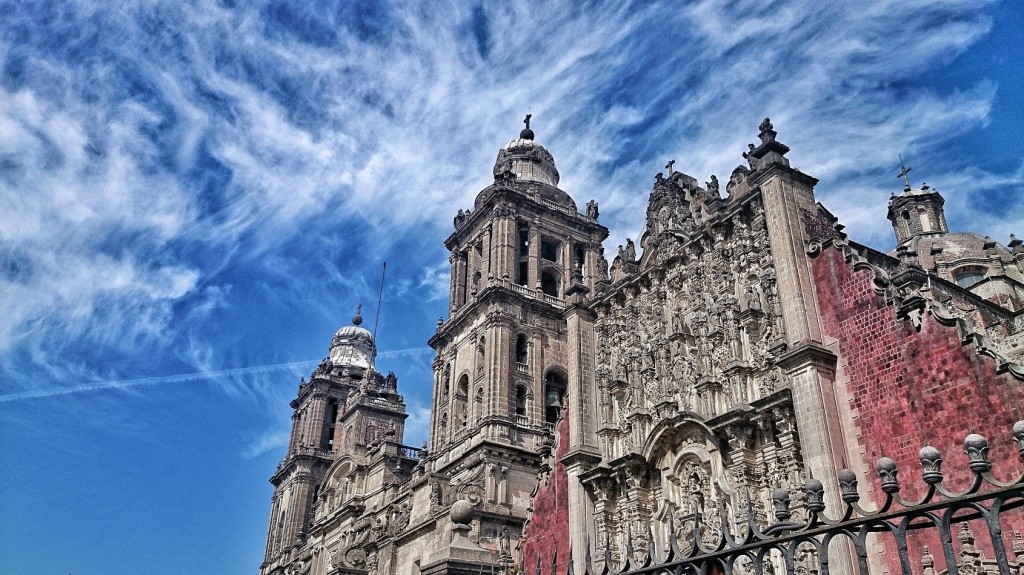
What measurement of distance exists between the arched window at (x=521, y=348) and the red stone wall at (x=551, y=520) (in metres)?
14.8

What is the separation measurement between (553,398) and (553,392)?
0.36 m

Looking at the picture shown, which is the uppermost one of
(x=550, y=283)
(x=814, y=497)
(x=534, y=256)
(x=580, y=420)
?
(x=534, y=256)

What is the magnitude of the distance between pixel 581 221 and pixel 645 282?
2315cm

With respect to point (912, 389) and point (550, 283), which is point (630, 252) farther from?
point (550, 283)

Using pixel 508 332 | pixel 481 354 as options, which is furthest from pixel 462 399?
pixel 508 332

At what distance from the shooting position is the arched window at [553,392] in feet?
137

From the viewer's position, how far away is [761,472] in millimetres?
19219

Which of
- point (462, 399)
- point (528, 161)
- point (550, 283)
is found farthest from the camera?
point (528, 161)

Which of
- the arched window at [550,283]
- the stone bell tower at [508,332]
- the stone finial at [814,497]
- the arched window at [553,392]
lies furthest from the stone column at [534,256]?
the stone finial at [814,497]

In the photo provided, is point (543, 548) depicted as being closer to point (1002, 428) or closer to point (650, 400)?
point (650, 400)

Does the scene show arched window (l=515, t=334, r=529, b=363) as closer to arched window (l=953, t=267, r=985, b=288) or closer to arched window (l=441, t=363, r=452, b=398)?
arched window (l=441, t=363, r=452, b=398)

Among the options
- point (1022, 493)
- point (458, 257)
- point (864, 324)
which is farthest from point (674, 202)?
point (458, 257)

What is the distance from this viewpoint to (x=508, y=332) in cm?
4122

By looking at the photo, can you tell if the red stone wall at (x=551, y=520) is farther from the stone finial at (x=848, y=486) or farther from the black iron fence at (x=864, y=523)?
the stone finial at (x=848, y=486)
